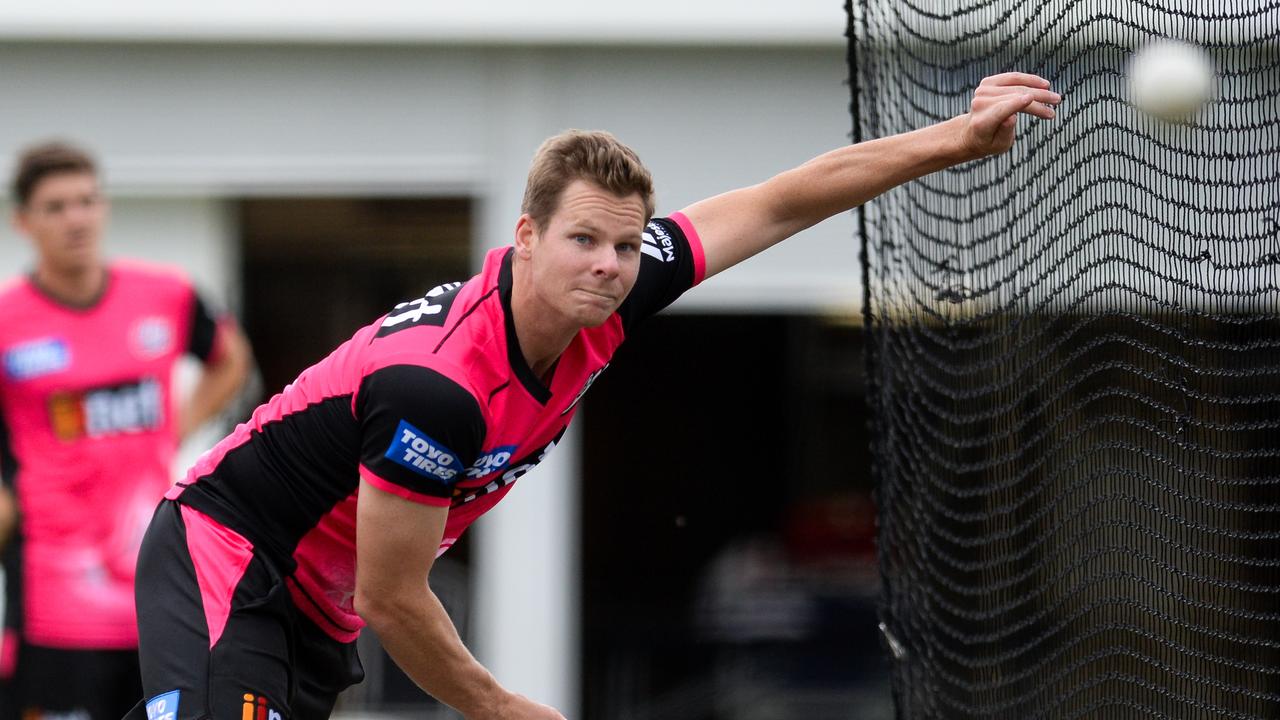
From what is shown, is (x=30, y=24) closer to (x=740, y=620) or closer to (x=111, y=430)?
(x=111, y=430)

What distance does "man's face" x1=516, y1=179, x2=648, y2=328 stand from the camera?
312 centimetres

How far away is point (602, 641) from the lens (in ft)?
31.7

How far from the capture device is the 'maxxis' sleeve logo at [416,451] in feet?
10.1

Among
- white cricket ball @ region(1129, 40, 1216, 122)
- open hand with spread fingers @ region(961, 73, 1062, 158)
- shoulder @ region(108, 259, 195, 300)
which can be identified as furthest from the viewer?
shoulder @ region(108, 259, 195, 300)

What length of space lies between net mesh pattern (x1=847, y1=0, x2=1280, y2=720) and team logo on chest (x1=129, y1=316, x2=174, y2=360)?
2345 mm

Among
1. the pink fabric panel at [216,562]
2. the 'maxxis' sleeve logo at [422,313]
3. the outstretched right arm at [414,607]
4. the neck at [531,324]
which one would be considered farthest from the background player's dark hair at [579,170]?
the pink fabric panel at [216,562]

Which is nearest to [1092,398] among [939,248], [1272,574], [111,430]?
[939,248]

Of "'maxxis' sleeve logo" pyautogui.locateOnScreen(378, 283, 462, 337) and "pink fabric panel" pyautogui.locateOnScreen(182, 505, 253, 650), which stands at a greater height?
"'maxxis' sleeve logo" pyautogui.locateOnScreen(378, 283, 462, 337)

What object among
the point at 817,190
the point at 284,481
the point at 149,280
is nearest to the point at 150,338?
the point at 149,280

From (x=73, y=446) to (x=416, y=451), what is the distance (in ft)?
9.04

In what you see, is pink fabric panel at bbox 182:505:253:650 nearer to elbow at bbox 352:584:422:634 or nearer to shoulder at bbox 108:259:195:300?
elbow at bbox 352:584:422:634

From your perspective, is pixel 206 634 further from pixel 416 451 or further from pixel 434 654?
pixel 416 451

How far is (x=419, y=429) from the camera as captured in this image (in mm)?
3064

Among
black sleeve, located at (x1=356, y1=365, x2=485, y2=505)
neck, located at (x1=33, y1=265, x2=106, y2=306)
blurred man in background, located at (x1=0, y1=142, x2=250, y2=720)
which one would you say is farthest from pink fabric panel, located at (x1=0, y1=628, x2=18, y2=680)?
black sleeve, located at (x1=356, y1=365, x2=485, y2=505)
